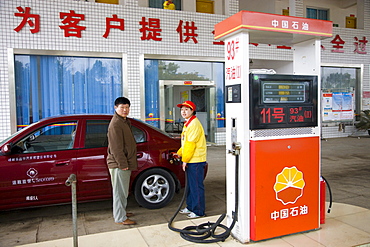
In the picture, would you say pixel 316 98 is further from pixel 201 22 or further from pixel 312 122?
pixel 201 22

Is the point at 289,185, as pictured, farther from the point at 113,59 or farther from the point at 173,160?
the point at 113,59

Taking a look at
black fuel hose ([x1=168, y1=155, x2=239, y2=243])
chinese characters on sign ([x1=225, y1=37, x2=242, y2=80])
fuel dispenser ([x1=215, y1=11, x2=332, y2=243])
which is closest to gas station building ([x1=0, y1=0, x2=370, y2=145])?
fuel dispenser ([x1=215, y1=11, x2=332, y2=243])

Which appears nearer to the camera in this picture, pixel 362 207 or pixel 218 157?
pixel 362 207

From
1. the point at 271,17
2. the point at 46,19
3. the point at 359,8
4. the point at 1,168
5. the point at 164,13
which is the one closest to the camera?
the point at 271,17

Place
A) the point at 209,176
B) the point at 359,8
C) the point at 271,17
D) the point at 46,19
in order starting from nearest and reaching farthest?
the point at 271,17
the point at 209,176
the point at 46,19
the point at 359,8

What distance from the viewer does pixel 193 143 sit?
4.70 metres

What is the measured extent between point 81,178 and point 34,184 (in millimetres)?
653

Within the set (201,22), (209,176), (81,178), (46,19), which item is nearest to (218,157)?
(209,176)

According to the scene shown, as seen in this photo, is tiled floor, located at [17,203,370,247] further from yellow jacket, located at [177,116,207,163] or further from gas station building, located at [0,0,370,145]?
gas station building, located at [0,0,370,145]

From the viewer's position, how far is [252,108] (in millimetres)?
3760

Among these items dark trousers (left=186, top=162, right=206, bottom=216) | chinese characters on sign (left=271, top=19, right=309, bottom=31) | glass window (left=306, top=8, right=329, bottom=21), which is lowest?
dark trousers (left=186, top=162, right=206, bottom=216)

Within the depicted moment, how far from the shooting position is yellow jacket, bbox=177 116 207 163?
15.4 ft

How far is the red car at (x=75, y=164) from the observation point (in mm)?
4742

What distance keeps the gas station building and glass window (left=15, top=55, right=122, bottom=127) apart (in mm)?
28
